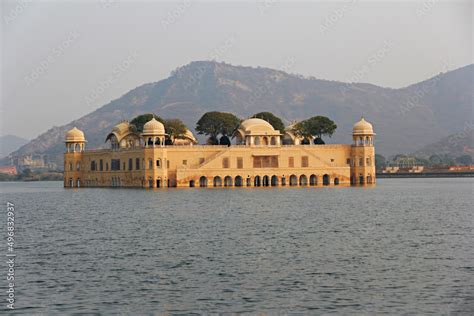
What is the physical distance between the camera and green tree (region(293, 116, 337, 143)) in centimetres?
11275

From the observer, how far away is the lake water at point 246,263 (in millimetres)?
22984

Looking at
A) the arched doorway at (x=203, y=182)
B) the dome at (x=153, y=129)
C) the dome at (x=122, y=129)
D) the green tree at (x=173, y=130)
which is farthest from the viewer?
the dome at (x=122, y=129)

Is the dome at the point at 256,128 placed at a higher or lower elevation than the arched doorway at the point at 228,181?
higher

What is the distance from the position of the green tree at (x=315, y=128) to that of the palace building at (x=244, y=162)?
6331 millimetres

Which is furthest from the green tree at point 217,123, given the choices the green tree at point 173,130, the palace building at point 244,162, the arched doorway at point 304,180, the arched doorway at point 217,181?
the arched doorway at point 304,180

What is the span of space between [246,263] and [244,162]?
69891 millimetres

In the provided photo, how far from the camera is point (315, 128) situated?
113m

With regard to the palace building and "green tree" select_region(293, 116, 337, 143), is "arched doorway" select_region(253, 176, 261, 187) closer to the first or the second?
the palace building

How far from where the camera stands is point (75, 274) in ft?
90.6

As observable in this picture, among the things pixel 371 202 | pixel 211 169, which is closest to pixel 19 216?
pixel 371 202

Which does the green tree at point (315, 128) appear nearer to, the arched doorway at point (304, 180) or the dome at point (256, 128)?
the dome at point (256, 128)

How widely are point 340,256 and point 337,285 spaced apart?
5874mm

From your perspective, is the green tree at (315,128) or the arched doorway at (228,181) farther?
the green tree at (315,128)

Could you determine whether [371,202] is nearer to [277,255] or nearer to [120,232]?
[120,232]
